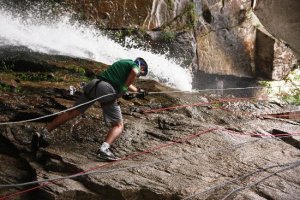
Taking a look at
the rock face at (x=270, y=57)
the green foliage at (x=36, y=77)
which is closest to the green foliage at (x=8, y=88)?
the green foliage at (x=36, y=77)

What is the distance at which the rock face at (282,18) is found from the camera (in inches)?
520

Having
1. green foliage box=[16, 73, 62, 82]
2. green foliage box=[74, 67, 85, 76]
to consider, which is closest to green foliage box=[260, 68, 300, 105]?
green foliage box=[74, 67, 85, 76]

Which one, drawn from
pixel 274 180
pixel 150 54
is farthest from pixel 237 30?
pixel 274 180

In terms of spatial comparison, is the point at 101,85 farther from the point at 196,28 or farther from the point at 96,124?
the point at 196,28

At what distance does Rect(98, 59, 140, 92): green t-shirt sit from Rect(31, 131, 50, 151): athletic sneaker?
1.35m

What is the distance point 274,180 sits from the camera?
569 centimetres

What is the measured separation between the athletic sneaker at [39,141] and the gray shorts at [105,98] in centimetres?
71

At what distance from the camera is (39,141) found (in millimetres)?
5520

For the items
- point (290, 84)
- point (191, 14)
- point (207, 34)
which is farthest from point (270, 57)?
Answer: point (191, 14)

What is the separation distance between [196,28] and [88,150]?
11.1m

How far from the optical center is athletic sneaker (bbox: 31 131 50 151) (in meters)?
5.43

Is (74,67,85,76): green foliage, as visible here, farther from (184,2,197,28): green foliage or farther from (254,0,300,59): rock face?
(254,0,300,59): rock face

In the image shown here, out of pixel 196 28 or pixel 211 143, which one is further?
pixel 196 28

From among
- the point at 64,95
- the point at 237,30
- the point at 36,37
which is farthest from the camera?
the point at 237,30
